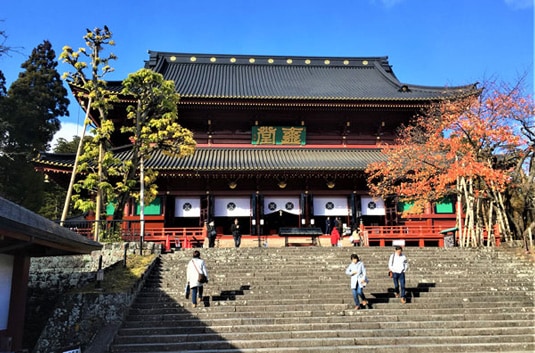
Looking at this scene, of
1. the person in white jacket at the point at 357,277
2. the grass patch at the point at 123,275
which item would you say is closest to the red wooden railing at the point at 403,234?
the person in white jacket at the point at 357,277

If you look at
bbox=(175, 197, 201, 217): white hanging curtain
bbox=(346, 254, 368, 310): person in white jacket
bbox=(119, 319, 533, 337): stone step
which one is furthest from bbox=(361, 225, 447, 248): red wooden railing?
bbox=(119, 319, 533, 337): stone step

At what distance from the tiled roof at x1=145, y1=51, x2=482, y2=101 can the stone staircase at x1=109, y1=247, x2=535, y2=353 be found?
490 inches

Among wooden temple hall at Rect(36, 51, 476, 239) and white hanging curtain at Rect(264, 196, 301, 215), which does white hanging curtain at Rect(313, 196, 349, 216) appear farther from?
white hanging curtain at Rect(264, 196, 301, 215)

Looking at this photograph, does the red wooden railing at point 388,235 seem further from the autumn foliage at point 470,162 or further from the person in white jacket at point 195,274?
the person in white jacket at point 195,274

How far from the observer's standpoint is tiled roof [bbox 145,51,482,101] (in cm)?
2544

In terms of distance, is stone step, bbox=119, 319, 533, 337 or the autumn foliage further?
the autumn foliage

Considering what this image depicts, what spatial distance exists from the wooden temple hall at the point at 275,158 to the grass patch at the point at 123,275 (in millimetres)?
7102

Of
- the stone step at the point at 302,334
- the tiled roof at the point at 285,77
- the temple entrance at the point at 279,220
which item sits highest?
the tiled roof at the point at 285,77

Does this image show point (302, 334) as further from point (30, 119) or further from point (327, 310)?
point (30, 119)

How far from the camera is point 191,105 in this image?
2230cm

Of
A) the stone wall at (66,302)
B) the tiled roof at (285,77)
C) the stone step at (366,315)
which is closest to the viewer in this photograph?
the stone wall at (66,302)

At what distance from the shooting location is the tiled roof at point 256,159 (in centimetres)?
1955

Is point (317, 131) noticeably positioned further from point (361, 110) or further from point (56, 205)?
point (56, 205)

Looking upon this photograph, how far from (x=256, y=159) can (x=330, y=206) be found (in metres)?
4.63
